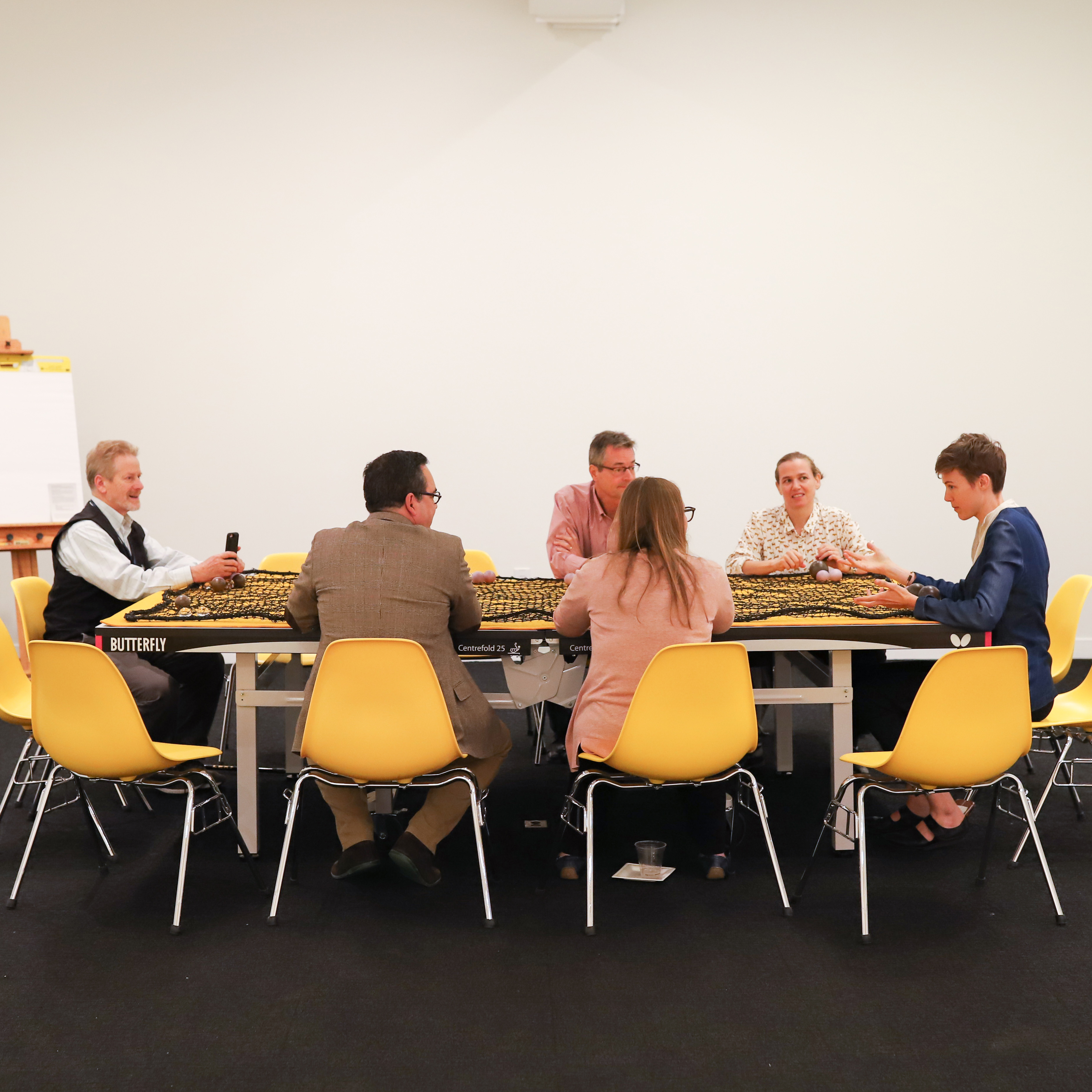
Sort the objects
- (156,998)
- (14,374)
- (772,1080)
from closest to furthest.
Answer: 1. (772,1080)
2. (156,998)
3. (14,374)

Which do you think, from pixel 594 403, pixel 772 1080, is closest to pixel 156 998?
pixel 772 1080

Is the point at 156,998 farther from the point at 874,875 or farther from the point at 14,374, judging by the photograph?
the point at 14,374

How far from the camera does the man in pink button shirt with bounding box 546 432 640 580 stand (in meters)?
3.79

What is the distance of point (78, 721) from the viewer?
8.73 ft

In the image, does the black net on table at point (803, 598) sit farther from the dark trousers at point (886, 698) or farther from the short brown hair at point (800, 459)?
the short brown hair at point (800, 459)

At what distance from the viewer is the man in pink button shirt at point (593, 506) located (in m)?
3.79

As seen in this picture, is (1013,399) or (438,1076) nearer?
(438,1076)

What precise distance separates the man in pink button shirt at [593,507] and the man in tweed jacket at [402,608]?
947 mm

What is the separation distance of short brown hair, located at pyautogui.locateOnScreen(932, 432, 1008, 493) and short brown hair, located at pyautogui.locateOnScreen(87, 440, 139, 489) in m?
2.74

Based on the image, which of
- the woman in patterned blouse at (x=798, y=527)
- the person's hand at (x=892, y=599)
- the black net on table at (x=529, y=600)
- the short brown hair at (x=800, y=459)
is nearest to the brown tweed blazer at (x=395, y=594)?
the black net on table at (x=529, y=600)

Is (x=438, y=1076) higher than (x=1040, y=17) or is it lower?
lower

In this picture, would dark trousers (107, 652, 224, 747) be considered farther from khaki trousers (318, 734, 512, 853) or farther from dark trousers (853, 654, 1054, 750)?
dark trousers (853, 654, 1054, 750)

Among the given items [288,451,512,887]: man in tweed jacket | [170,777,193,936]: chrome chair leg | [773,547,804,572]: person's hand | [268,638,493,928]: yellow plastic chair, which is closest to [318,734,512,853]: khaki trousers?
[288,451,512,887]: man in tweed jacket

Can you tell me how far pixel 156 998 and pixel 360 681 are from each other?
85cm
